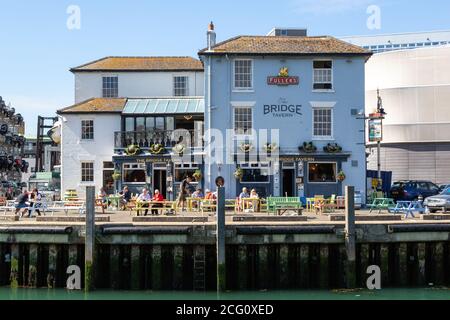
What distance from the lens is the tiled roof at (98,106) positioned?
40469 mm

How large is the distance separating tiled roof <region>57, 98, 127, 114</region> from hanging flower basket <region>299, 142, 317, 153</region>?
11.3 m

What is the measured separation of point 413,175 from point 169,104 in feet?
83.7

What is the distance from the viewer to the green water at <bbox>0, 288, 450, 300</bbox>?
69.5 feet

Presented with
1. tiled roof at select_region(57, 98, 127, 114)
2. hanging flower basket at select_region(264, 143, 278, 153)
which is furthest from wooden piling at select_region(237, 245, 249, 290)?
tiled roof at select_region(57, 98, 127, 114)

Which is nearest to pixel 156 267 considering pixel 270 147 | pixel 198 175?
pixel 198 175

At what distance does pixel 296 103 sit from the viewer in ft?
126

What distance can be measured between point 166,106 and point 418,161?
26.4 metres

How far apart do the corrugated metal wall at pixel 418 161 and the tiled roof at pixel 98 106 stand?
998 inches

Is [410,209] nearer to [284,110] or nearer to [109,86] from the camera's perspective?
[284,110]
